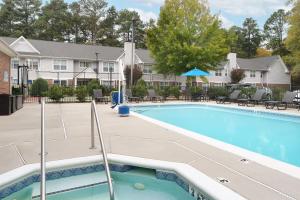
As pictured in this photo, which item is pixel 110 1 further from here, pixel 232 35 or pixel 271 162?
pixel 271 162

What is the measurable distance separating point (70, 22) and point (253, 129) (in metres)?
46.0

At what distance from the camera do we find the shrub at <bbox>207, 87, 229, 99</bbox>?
2094 centimetres

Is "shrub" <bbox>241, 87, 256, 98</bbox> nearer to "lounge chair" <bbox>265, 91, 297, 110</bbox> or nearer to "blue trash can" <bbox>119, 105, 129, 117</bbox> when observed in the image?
"lounge chair" <bbox>265, 91, 297, 110</bbox>

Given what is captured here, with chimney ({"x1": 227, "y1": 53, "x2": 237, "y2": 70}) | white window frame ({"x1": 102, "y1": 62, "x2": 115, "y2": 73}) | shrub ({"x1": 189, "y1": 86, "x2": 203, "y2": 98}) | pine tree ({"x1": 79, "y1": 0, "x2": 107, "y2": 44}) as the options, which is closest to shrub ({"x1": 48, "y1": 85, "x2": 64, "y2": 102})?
shrub ({"x1": 189, "y1": 86, "x2": 203, "y2": 98})

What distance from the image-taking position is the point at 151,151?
5457 mm

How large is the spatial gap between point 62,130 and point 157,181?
4.13 metres

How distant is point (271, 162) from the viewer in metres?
4.83

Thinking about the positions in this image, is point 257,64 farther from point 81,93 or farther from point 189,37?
point 81,93

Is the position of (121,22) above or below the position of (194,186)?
above

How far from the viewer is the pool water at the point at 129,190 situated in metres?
4.21

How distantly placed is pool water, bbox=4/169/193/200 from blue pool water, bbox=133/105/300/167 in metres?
3.16

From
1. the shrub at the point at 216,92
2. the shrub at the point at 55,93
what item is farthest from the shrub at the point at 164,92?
the shrub at the point at 55,93

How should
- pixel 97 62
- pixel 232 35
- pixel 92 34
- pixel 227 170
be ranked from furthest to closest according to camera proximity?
pixel 92 34, pixel 97 62, pixel 232 35, pixel 227 170

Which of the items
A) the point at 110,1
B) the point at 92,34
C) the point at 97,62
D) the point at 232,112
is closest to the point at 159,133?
the point at 232,112
